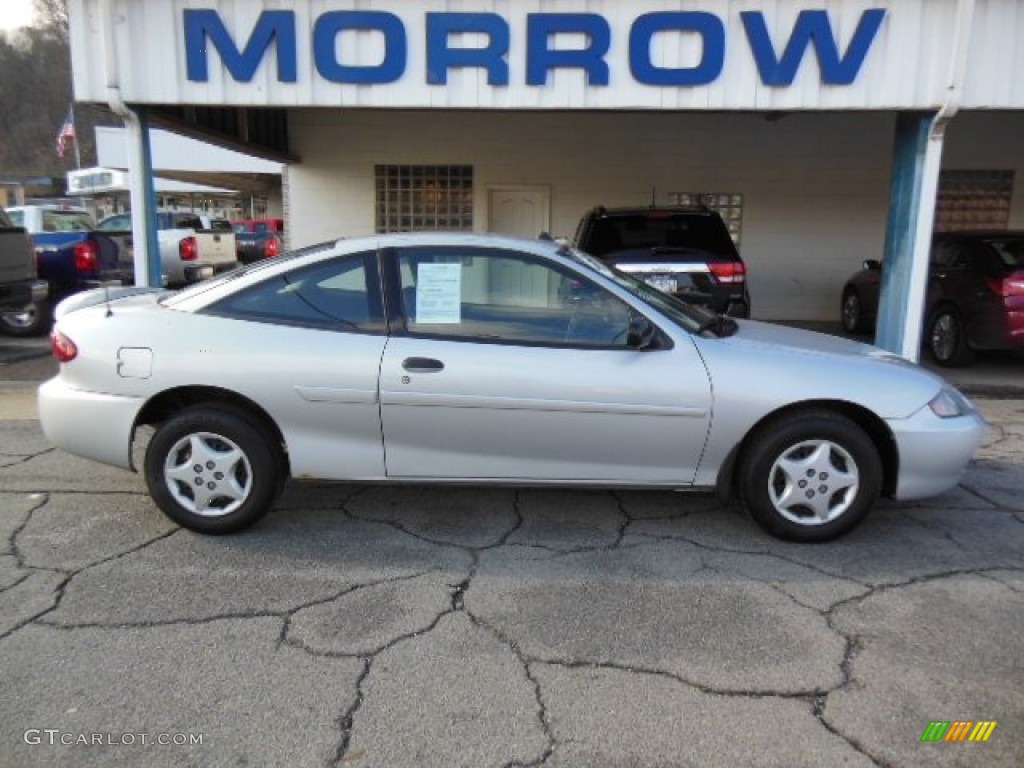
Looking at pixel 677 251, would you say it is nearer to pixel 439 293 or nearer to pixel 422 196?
pixel 439 293

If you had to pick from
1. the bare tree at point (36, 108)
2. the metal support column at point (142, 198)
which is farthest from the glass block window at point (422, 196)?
the bare tree at point (36, 108)

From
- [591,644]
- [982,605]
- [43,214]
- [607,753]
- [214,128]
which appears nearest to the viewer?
[607,753]

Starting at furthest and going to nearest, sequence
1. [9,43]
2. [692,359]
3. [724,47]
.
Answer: [9,43] < [724,47] < [692,359]

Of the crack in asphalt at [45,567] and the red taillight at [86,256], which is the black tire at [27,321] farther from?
the crack in asphalt at [45,567]

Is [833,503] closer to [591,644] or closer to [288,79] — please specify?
[591,644]

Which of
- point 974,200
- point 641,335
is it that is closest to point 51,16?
point 974,200

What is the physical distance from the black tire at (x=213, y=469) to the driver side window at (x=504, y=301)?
988 mm

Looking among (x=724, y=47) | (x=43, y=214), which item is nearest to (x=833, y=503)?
(x=724, y=47)

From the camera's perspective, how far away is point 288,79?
7.11m

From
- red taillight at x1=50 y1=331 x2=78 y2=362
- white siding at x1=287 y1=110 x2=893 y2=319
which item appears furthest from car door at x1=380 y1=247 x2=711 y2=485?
white siding at x1=287 y1=110 x2=893 y2=319

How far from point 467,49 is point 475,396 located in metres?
4.30

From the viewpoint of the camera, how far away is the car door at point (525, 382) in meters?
3.93

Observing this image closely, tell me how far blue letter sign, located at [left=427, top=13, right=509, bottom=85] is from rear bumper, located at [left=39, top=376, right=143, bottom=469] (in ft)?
14.1

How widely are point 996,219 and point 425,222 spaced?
895 cm
